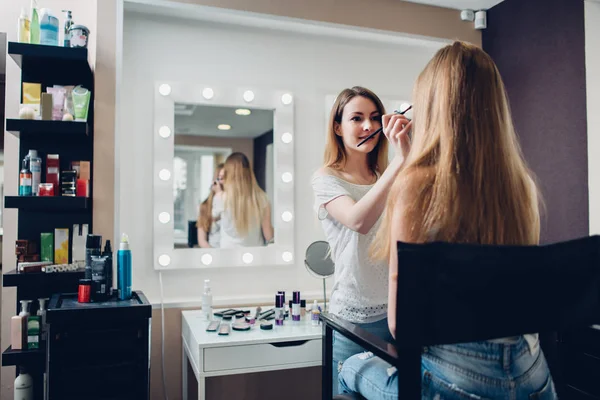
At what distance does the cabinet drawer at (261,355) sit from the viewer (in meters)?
1.80

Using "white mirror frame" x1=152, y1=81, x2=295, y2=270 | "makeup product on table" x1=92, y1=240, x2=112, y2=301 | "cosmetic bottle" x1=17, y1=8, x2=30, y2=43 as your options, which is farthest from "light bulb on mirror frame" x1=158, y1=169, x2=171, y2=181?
"cosmetic bottle" x1=17, y1=8, x2=30, y2=43

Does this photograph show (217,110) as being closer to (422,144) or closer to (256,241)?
(256,241)

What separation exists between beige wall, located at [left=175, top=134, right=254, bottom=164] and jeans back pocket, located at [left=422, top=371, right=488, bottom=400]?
64.7 inches

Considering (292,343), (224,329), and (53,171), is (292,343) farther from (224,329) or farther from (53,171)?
(53,171)

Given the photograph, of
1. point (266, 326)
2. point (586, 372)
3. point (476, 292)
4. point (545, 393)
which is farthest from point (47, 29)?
point (586, 372)

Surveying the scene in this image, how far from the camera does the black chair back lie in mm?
771

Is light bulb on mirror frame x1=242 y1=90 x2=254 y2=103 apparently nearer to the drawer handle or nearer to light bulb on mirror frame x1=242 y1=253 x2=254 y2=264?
light bulb on mirror frame x1=242 y1=253 x2=254 y2=264

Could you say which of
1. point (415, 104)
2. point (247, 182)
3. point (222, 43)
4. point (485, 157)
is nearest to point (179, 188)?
point (247, 182)

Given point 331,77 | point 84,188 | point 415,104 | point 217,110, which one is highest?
point 331,77

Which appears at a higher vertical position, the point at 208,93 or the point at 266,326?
the point at 208,93

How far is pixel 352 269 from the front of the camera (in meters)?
1.39

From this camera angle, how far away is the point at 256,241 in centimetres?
240

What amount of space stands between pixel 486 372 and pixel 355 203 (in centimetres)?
60

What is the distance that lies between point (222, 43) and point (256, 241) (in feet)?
3.23
